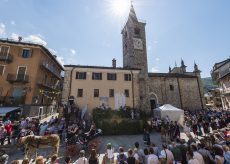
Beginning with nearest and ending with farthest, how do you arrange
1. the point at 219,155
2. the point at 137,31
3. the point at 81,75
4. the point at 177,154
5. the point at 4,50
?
the point at 219,155 → the point at 177,154 → the point at 4,50 → the point at 81,75 → the point at 137,31

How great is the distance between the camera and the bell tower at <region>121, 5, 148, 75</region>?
25.8 m

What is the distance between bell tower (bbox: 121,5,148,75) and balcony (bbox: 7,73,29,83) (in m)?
17.0

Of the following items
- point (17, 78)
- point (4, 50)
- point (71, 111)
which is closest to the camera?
point (71, 111)

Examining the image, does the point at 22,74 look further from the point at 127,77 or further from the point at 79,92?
the point at 127,77

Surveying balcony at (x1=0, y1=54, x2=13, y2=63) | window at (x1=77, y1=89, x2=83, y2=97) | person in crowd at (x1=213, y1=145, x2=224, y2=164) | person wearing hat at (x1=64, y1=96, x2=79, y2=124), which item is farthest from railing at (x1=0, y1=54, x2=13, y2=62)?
person in crowd at (x1=213, y1=145, x2=224, y2=164)

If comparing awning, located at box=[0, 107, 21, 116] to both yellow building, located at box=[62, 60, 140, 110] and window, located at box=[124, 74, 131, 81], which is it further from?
window, located at box=[124, 74, 131, 81]

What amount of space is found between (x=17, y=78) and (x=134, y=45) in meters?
20.2

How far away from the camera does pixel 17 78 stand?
1923cm

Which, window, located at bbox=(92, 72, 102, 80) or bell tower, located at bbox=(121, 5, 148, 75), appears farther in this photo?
bell tower, located at bbox=(121, 5, 148, 75)

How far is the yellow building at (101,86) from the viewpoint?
19562 millimetres

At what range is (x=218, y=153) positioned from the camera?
5121mm

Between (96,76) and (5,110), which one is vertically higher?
(96,76)

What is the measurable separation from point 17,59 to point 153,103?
81.2ft

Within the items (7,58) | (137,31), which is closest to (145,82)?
(137,31)
